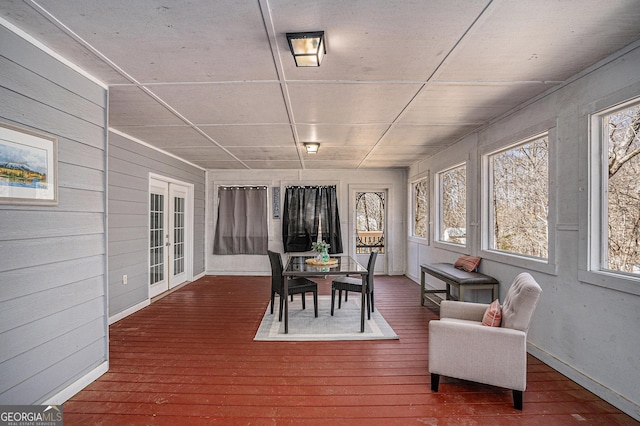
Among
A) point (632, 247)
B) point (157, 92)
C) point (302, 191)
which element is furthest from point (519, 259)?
point (302, 191)

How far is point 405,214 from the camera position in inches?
269

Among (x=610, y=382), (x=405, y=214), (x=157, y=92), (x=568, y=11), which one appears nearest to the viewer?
(x=568, y=11)

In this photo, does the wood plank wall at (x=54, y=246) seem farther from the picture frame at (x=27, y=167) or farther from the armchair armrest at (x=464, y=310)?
the armchair armrest at (x=464, y=310)

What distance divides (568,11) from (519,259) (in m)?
2.20

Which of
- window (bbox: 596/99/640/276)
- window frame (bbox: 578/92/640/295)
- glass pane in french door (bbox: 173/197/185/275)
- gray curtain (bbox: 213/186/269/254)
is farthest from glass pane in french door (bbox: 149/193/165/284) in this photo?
Answer: window (bbox: 596/99/640/276)

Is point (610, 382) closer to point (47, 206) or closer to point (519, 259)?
point (519, 259)

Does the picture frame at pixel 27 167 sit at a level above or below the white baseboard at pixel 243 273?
above

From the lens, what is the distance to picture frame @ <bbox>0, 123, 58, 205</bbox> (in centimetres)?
181

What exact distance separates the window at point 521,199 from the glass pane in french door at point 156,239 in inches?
188

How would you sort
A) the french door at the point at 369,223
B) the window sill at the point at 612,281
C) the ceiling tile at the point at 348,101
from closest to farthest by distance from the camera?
the window sill at the point at 612,281 → the ceiling tile at the point at 348,101 → the french door at the point at 369,223

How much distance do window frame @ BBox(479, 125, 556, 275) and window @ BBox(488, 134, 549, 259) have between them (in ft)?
0.11

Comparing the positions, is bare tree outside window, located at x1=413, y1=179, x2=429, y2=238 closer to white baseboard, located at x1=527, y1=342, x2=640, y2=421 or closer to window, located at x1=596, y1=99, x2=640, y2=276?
white baseboard, located at x1=527, y1=342, x2=640, y2=421

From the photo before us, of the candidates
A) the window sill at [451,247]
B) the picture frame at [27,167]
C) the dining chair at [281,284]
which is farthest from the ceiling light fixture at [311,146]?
the picture frame at [27,167]

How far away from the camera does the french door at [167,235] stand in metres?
4.95
